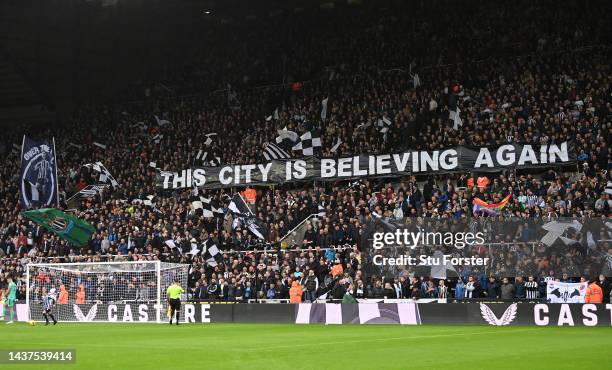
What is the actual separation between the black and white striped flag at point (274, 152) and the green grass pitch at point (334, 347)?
16.2 meters

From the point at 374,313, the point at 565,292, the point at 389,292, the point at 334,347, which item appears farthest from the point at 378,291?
the point at 334,347

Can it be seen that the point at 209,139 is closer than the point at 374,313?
No

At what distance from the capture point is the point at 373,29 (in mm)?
52062

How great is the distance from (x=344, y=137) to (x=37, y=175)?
50.5ft

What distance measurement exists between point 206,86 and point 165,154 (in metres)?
7.63

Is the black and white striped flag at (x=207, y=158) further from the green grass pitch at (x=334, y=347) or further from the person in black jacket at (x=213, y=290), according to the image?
the green grass pitch at (x=334, y=347)

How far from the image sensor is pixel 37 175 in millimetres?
45594

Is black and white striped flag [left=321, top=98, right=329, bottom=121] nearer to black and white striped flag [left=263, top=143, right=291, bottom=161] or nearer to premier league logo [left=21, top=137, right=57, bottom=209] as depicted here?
black and white striped flag [left=263, top=143, right=291, bottom=161]

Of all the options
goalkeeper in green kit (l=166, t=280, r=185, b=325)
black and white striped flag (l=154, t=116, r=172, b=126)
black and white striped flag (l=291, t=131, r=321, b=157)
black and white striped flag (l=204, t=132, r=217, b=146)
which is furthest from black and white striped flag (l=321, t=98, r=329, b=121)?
goalkeeper in green kit (l=166, t=280, r=185, b=325)

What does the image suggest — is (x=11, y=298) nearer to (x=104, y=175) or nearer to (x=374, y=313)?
(x=104, y=175)

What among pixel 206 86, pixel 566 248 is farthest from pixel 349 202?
pixel 206 86

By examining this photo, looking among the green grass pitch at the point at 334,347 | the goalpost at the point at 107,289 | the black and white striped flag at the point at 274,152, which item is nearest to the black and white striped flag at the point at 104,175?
the goalpost at the point at 107,289

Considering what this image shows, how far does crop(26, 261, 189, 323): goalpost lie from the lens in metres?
38.1

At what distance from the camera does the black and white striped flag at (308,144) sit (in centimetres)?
4469
